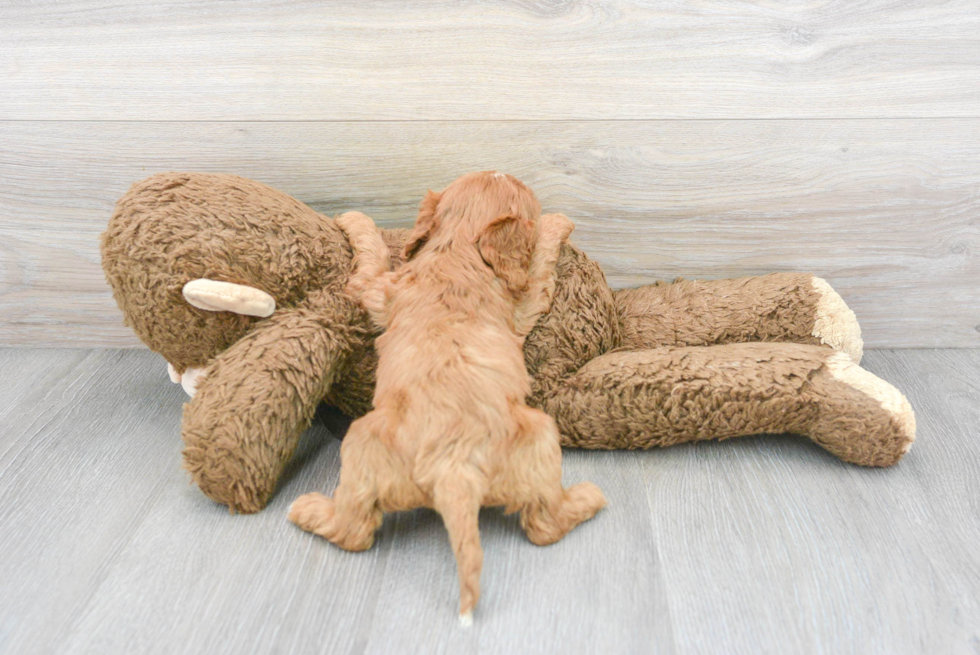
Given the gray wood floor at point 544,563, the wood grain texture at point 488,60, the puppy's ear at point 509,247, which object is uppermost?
the wood grain texture at point 488,60

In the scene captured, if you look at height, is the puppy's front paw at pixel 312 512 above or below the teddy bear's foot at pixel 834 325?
below

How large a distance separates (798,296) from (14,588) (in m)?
1.23

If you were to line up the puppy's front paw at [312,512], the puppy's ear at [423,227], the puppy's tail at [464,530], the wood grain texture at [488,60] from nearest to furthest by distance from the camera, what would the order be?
1. the puppy's tail at [464,530]
2. the puppy's front paw at [312,512]
3. the puppy's ear at [423,227]
4. the wood grain texture at [488,60]

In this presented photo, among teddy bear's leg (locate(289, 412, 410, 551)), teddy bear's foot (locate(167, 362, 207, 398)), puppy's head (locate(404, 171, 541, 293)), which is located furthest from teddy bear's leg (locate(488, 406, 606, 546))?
teddy bear's foot (locate(167, 362, 207, 398))

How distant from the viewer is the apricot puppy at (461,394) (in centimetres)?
87

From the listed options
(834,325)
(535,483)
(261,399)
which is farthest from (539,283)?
(834,325)

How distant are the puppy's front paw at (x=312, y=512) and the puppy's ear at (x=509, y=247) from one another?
1.29 feet

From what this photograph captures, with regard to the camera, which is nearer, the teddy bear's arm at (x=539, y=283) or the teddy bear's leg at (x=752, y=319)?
the teddy bear's arm at (x=539, y=283)

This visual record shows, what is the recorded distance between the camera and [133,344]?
1479 mm

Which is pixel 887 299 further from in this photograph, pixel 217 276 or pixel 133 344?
pixel 133 344

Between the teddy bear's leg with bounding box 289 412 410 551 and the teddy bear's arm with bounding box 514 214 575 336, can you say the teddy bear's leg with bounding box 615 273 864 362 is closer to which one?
the teddy bear's arm with bounding box 514 214 575 336

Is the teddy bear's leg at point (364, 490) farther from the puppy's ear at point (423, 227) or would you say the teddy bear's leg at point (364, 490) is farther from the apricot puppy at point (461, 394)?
the puppy's ear at point (423, 227)

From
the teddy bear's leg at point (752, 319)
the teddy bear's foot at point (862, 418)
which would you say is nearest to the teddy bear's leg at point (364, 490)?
the teddy bear's leg at point (752, 319)

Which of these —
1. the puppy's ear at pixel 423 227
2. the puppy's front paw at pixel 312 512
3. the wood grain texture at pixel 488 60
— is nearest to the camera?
the puppy's front paw at pixel 312 512
